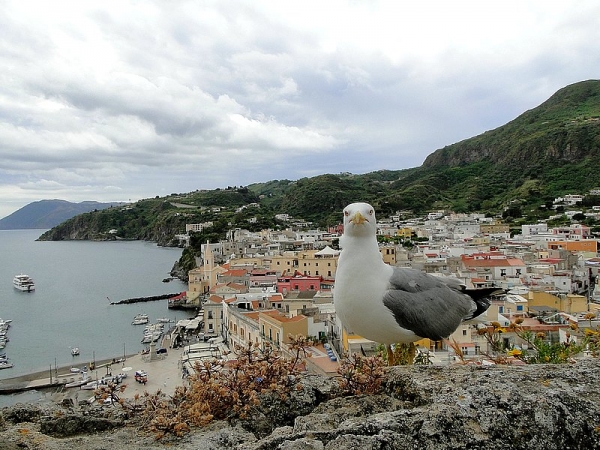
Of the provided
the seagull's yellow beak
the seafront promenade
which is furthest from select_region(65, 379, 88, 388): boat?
the seagull's yellow beak

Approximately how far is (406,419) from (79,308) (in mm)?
60947

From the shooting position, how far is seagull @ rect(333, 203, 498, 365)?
3533 millimetres

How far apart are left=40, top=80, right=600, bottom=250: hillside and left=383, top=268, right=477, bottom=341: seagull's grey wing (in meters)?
82.6

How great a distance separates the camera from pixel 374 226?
3781 millimetres

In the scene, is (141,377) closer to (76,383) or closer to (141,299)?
(76,383)

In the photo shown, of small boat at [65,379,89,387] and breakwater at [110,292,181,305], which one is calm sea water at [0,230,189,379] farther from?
small boat at [65,379,89,387]

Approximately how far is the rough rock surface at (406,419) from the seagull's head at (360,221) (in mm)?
1186

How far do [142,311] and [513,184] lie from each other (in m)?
95.2

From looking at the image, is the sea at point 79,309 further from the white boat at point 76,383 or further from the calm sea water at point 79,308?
the white boat at point 76,383

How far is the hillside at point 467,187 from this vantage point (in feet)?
334

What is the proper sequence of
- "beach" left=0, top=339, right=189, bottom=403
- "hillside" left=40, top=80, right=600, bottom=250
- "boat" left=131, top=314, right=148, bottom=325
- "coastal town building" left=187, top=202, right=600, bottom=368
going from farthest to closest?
"hillside" left=40, top=80, right=600, bottom=250, "boat" left=131, top=314, right=148, bottom=325, "beach" left=0, top=339, right=189, bottom=403, "coastal town building" left=187, top=202, right=600, bottom=368

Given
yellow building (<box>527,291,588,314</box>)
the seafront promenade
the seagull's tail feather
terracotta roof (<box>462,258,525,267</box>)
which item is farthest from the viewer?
terracotta roof (<box>462,258,525,267</box>)

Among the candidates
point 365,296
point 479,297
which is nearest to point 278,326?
point 479,297

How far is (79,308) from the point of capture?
55812 mm
